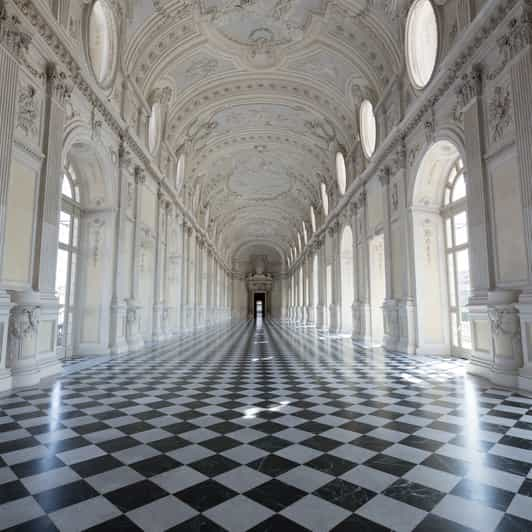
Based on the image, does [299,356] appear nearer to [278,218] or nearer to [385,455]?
[385,455]

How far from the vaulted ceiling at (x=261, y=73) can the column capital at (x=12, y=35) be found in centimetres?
492

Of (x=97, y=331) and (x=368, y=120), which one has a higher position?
(x=368, y=120)

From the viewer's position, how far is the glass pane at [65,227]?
909 centimetres

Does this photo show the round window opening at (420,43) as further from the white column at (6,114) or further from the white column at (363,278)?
the white column at (6,114)

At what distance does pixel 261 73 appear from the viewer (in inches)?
583

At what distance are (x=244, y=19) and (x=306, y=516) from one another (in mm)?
13475

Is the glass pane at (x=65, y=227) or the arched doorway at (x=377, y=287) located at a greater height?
the glass pane at (x=65, y=227)

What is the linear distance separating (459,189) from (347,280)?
937 cm

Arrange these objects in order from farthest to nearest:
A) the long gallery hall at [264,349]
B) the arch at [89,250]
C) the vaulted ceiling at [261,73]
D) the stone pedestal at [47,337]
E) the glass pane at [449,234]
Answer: the vaulted ceiling at [261,73], the glass pane at [449,234], the arch at [89,250], the stone pedestal at [47,337], the long gallery hall at [264,349]

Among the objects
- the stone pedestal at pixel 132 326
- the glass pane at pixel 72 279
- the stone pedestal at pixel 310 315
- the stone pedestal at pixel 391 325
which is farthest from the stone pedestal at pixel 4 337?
the stone pedestal at pixel 310 315

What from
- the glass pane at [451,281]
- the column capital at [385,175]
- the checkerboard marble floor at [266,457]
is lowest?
the checkerboard marble floor at [266,457]

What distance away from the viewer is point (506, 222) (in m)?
6.24

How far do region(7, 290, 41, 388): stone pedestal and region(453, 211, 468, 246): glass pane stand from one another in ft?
30.1

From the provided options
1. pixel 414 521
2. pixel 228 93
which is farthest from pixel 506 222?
pixel 228 93
